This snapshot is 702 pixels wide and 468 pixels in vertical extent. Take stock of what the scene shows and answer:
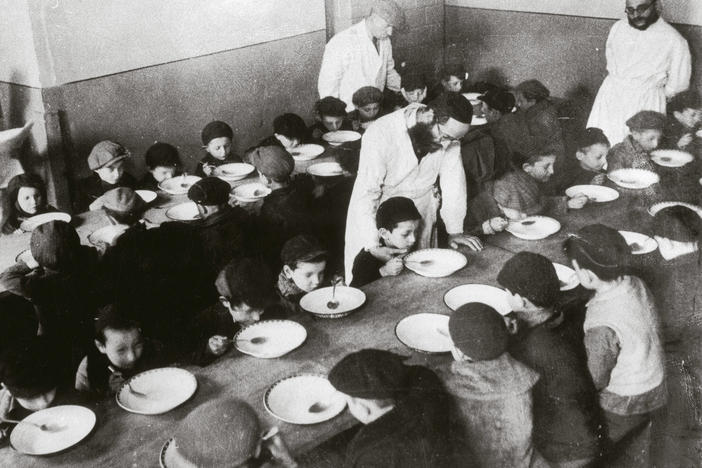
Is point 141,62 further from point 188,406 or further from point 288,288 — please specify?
point 188,406

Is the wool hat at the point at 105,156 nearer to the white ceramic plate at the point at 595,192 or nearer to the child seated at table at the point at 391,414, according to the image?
the child seated at table at the point at 391,414

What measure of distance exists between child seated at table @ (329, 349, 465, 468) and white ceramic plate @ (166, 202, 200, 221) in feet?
7.48

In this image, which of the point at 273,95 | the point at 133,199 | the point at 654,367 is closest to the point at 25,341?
the point at 133,199

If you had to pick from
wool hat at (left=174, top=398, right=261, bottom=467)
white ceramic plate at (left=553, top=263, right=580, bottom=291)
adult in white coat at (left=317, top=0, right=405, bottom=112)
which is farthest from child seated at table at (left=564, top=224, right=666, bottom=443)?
adult in white coat at (left=317, top=0, right=405, bottom=112)

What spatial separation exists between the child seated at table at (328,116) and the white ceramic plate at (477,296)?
9.74 ft

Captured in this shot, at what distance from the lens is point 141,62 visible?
19.3 feet

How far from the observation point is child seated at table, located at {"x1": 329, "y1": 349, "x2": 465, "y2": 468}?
2.16 meters

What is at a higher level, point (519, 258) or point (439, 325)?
point (519, 258)

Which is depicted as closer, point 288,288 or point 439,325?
point 439,325

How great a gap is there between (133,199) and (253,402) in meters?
2.20

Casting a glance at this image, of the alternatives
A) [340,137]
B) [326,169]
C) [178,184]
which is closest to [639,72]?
[340,137]

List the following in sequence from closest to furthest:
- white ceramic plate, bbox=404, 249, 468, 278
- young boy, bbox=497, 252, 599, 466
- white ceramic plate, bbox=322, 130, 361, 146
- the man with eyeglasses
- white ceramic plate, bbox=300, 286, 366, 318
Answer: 1. young boy, bbox=497, 252, 599, 466
2. white ceramic plate, bbox=300, 286, 366, 318
3. white ceramic plate, bbox=404, 249, 468, 278
4. white ceramic plate, bbox=322, 130, 361, 146
5. the man with eyeglasses

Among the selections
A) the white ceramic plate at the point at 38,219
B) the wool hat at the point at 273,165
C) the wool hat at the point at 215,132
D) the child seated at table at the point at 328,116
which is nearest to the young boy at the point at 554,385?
the wool hat at the point at 273,165

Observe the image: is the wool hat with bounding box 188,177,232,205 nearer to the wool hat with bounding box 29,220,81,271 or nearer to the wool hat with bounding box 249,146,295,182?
the wool hat with bounding box 249,146,295,182
